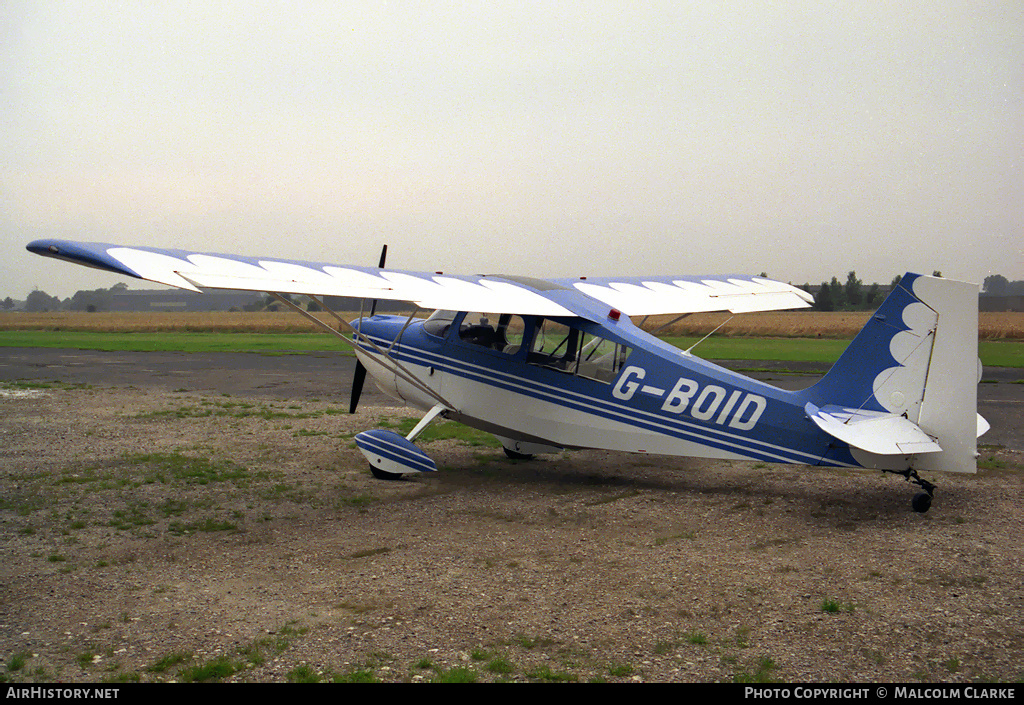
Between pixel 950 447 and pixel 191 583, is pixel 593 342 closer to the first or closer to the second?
pixel 950 447

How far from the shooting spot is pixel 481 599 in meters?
4.52

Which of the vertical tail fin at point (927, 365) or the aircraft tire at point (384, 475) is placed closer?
the vertical tail fin at point (927, 365)

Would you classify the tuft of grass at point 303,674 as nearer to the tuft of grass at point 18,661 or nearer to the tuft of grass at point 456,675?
the tuft of grass at point 456,675

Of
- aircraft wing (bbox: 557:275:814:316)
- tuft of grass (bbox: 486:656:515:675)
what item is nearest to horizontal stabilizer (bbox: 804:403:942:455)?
aircraft wing (bbox: 557:275:814:316)

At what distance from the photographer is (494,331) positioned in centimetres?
826

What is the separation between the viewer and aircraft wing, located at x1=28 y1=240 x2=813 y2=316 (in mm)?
6000

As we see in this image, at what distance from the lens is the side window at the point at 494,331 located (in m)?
8.09

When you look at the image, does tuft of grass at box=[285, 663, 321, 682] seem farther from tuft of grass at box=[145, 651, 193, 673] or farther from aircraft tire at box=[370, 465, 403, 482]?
aircraft tire at box=[370, 465, 403, 482]

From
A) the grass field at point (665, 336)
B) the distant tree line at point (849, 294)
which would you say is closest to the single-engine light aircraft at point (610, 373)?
the grass field at point (665, 336)

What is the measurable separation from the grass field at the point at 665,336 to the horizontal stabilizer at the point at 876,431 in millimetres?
9161

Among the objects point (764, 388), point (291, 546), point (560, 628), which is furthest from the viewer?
point (764, 388)
